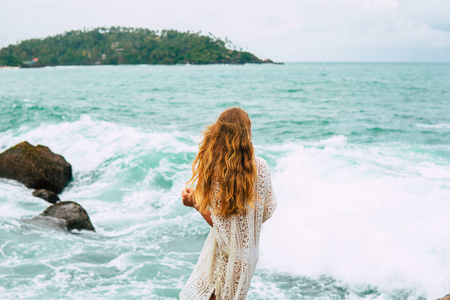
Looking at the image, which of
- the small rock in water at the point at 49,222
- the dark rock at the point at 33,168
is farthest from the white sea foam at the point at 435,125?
the small rock in water at the point at 49,222

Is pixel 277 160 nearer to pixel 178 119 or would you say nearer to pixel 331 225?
pixel 331 225

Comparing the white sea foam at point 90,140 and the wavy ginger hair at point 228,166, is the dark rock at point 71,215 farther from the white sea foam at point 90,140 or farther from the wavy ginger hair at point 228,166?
the wavy ginger hair at point 228,166

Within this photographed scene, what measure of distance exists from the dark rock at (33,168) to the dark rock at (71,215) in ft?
8.17

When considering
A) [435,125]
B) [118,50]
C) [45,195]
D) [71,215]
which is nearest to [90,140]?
[45,195]

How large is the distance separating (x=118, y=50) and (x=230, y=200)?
140166 millimetres

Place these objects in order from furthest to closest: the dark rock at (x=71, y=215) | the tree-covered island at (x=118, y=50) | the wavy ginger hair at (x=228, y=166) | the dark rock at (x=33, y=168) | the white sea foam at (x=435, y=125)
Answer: the tree-covered island at (x=118, y=50) → the white sea foam at (x=435, y=125) → the dark rock at (x=33, y=168) → the dark rock at (x=71, y=215) → the wavy ginger hair at (x=228, y=166)

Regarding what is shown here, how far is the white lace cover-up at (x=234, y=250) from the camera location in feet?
7.44

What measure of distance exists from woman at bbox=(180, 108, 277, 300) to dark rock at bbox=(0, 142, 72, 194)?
8313 millimetres

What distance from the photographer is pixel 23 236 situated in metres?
6.69

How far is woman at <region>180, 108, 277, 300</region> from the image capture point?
2.18 metres

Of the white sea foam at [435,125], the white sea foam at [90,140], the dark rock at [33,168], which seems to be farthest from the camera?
the white sea foam at [435,125]

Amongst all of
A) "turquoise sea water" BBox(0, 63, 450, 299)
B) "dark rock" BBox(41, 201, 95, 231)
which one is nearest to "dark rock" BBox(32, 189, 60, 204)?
"turquoise sea water" BBox(0, 63, 450, 299)

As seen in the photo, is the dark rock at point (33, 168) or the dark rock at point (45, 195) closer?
the dark rock at point (45, 195)

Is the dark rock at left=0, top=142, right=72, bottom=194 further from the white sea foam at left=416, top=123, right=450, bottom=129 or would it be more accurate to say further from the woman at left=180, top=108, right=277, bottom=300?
the white sea foam at left=416, top=123, right=450, bottom=129
